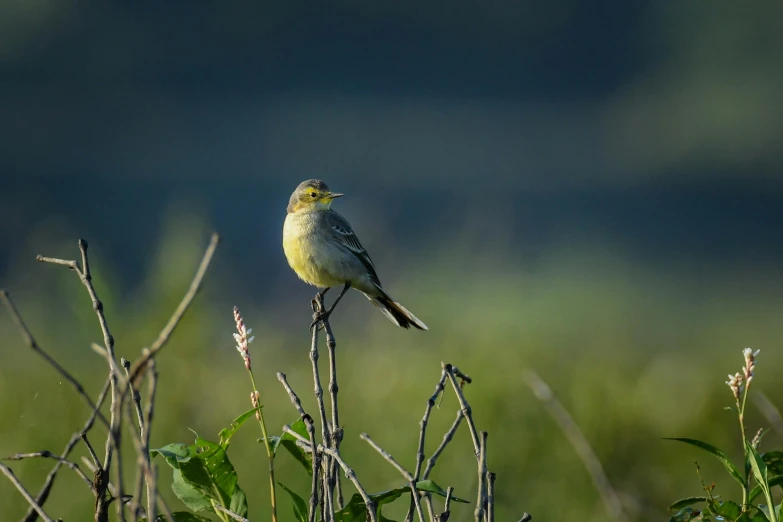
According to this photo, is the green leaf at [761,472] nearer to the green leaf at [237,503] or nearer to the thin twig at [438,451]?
the thin twig at [438,451]

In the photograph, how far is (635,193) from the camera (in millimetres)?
26391

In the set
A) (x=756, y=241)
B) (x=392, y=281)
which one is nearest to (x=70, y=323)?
(x=392, y=281)

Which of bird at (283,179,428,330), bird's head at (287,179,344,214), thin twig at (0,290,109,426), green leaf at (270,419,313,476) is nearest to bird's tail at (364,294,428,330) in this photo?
bird at (283,179,428,330)

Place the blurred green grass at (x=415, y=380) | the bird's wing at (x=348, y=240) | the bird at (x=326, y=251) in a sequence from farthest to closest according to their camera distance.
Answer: the blurred green grass at (x=415, y=380), the bird's wing at (x=348, y=240), the bird at (x=326, y=251)

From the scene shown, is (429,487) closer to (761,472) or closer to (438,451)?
(438,451)

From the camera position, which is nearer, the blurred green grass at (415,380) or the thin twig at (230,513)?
the thin twig at (230,513)

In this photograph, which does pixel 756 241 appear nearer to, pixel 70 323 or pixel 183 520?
pixel 70 323

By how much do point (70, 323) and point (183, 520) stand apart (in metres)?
3.55

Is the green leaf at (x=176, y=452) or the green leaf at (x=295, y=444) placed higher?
the green leaf at (x=295, y=444)

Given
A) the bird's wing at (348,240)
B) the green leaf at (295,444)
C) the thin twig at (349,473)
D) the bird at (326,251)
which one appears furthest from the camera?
the bird's wing at (348,240)

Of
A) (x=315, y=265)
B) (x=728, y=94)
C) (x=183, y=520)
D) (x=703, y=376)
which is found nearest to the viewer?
(x=183, y=520)

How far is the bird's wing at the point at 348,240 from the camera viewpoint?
4.17 m

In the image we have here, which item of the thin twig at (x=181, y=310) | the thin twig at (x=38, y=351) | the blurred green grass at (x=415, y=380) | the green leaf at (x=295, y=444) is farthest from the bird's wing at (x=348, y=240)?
the thin twig at (x=181, y=310)

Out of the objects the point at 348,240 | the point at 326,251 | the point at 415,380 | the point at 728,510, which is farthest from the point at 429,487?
the point at 415,380
